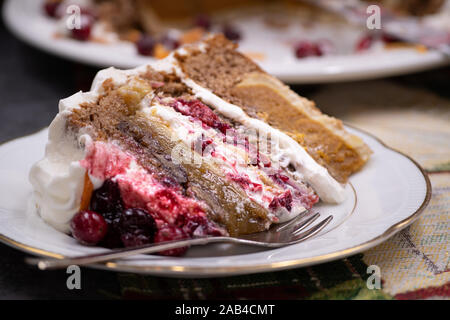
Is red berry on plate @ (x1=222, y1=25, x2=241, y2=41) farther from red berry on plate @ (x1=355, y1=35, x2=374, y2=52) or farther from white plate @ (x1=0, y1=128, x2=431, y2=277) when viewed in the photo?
white plate @ (x1=0, y1=128, x2=431, y2=277)

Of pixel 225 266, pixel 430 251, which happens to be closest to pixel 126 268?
pixel 225 266

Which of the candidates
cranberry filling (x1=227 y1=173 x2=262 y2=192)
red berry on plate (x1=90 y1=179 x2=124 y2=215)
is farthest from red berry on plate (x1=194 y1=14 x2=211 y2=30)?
red berry on plate (x1=90 y1=179 x2=124 y2=215)

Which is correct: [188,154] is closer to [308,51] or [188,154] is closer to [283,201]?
[283,201]

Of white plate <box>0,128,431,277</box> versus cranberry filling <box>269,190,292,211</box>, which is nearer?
white plate <box>0,128,431,277</box>

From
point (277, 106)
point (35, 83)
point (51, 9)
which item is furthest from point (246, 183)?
point (51, 9)

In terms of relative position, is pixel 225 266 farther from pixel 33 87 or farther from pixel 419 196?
pixel 33 87

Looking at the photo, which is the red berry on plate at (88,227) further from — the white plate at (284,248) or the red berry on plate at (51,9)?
the red berry on plate at (51,9)

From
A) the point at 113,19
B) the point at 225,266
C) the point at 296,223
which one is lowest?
the point at 225,266
